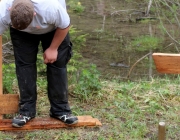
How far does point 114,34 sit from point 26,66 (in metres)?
8.63

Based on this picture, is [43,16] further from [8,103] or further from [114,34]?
[114,34]

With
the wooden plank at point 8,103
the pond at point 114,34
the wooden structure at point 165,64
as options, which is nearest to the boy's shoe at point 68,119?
the wooden plank at point 8,103

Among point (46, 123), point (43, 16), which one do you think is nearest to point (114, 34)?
point (46, 123)

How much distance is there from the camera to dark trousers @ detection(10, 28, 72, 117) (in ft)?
11.3

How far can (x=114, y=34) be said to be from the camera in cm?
1199

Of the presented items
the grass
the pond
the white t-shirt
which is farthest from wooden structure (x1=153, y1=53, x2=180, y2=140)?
the pond

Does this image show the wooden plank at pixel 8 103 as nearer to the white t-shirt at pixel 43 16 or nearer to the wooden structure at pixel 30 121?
the wooden structure at pixel 30 121

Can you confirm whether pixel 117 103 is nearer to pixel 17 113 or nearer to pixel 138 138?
pixel 138 138

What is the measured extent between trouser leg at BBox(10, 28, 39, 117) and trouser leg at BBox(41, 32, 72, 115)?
0.12 meters

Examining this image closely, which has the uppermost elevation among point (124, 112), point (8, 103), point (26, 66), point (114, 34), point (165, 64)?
point (165, 64)

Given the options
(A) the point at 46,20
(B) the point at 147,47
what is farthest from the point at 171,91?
(B) the point at 147,47

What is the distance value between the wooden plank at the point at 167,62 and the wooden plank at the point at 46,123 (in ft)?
3.46

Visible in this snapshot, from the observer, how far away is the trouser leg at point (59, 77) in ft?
11.5

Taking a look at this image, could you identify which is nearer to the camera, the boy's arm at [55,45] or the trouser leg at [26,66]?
the boy's arm at [55,45]
